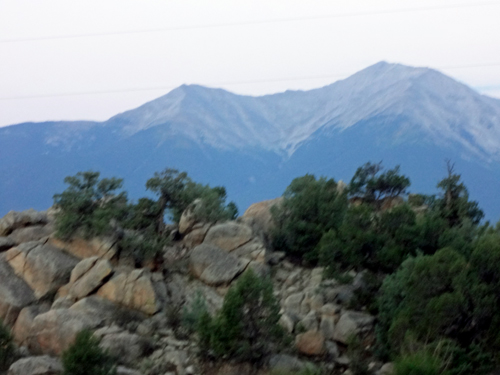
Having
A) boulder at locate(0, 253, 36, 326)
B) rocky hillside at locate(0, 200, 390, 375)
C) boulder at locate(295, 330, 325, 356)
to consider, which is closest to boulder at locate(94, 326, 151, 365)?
rocky hillside at locate(0, 200, 390, 375)

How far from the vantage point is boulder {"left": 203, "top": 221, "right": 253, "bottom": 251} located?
27047mm

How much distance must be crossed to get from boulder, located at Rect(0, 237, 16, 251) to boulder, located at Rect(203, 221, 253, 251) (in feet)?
33.3

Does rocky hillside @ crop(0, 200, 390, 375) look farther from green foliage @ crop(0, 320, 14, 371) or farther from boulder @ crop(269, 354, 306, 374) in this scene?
green foliage @ crop(0, 320, 14, 371)

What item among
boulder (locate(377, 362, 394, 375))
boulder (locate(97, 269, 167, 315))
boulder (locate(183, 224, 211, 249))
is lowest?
boulder (locate(377, 362, 394, 375))

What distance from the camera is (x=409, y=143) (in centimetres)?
5684

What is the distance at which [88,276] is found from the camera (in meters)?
22.8

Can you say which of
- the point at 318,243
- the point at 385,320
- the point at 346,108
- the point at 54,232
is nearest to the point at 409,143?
the point at 346,108

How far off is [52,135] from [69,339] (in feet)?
135

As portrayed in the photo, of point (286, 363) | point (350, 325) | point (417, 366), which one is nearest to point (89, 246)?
point (286, 363)

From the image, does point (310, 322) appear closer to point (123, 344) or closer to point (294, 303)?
point (294, 303)

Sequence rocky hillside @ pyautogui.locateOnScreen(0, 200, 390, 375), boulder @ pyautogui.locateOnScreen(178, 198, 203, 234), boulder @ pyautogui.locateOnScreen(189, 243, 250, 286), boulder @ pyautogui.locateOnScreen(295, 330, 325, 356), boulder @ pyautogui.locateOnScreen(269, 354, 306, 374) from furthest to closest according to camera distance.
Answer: boulder @ pyautogui.locateOnScreen(178, 198, 203, 234) < boulder @ pyautogui.locateOnScreen(189, 243, 250, 286) < boulder @ pyautogui.locateOnScreen(295, 330, 325, 356) < rocky hillside @ pyautogui.locateOnScreen(0, 200, 390, 375) < boulder @ pyautogui.locateOnScreen(269, 354, 306, 374)

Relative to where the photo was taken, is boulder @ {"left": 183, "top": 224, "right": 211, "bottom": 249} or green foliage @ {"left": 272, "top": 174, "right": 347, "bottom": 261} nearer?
boulder @ {"left": 183, "top": 224, "right": 211, "bottom": 249}

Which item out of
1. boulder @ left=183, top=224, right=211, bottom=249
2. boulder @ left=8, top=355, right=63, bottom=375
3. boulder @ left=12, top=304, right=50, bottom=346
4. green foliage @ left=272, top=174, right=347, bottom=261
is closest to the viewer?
boulder @ left=8, top=355, right=63, bottom=375

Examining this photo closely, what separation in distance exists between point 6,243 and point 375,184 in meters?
23.9
